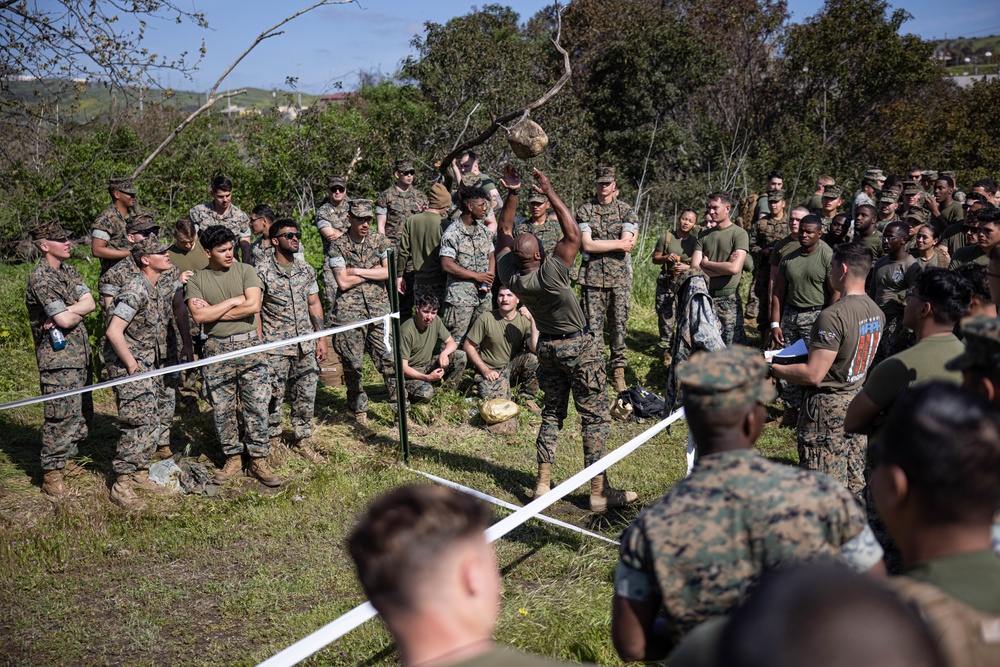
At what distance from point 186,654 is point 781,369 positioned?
4.05 m

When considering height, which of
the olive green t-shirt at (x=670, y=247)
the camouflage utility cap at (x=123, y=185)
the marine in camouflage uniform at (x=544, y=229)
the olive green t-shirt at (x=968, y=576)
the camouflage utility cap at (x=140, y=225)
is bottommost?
the olive green t-shirt at (x=968, y=576)

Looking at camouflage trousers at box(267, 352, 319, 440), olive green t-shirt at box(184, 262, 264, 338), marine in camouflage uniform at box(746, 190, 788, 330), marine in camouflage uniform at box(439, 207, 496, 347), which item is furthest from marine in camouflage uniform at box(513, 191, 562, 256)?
marine in camouflage uniform at box(746, 190, 788, 330)

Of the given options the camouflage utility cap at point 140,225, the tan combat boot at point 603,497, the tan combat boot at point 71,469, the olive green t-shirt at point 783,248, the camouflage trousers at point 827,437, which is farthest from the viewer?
the olive green t-shirt at point 783,248

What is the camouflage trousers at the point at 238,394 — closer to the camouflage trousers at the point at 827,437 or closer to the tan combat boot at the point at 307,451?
the tan combat boot at the point at 307,451

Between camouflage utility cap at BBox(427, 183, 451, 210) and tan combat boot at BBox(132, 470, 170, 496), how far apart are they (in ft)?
14.0

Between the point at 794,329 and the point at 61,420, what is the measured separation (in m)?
7.09

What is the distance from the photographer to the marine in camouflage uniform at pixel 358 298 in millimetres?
8438

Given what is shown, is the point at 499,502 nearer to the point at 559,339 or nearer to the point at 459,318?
the point at 559,339

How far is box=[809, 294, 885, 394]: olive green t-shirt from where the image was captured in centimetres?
500

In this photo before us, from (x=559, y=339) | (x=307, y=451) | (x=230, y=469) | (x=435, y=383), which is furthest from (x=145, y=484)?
(x=559, y=339)

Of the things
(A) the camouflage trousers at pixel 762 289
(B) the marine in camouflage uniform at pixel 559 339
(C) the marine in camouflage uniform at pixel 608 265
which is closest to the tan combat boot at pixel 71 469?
(B) the marine in camouflage uniform at pixel 559 339

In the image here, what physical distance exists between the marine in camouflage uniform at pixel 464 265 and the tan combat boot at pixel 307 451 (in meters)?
2.02

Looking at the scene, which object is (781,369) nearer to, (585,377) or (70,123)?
(585,377)

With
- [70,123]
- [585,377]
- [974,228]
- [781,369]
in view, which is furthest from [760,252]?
[70,123]
